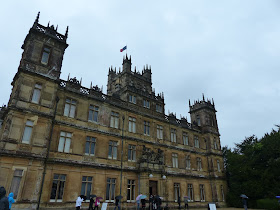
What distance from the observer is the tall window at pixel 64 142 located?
64.7ft

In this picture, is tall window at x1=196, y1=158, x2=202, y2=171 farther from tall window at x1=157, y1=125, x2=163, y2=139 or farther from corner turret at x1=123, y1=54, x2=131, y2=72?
corner turret at x1=123, y1=54, x2=131, y2=72

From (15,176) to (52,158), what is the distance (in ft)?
10.9

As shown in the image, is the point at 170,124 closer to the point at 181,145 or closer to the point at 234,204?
the point at 181,145

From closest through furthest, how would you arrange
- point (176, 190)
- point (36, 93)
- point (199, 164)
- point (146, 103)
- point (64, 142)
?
point (36, 93) → point (64, 142) → point (176, 190) → point (146, 103) → point (199, 164)

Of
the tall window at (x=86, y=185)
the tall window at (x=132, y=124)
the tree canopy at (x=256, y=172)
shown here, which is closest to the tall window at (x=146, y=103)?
the tall window at (x=132, y=124)

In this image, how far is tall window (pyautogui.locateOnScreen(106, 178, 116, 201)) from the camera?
21258 mm

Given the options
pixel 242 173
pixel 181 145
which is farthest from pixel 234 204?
pixel 181 145

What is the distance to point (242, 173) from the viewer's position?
105ft

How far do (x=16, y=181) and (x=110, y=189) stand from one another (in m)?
9.21

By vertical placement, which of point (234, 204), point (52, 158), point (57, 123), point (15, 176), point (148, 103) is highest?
point (148, 103)

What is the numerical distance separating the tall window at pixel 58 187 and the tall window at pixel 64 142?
2.42m

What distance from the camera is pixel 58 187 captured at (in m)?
18.4

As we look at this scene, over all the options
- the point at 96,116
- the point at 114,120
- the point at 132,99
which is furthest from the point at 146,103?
the point at 96,116

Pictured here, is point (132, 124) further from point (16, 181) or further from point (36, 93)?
point (16, 181)
